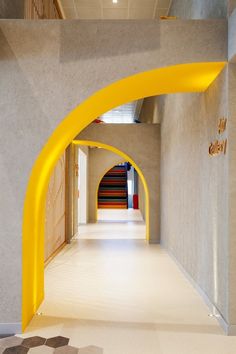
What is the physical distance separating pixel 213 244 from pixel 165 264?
8.92 feet

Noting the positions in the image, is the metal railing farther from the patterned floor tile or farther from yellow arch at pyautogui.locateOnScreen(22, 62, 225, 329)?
the patterned floor tile

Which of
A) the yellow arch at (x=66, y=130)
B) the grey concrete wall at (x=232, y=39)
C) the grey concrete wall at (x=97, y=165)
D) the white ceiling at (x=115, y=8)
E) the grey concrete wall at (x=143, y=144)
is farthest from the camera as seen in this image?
the grey concrete wall at (x=97, y=165)

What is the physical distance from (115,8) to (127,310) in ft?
19.5

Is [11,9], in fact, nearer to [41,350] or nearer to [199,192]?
[199,192]

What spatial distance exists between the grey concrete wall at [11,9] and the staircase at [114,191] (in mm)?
18059

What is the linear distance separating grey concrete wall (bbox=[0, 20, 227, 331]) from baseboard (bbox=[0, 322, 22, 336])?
1220mm

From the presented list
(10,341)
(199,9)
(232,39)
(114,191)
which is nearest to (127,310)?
(10,341)

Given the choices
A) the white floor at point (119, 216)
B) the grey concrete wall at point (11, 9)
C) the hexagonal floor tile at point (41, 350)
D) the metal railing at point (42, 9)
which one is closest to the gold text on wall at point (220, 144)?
the hexagonal floor tile at point (41, 350)

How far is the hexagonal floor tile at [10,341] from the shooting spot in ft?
11.5

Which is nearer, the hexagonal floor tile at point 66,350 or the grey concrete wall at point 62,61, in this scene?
the hexagonal floor tile at point 66,350

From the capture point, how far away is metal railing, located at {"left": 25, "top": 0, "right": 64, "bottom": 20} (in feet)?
18.5

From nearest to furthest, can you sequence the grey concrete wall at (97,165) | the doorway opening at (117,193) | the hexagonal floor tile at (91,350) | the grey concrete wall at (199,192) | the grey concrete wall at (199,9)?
the hexagonal floor tile at (91,350) < the grey concrete wall at (199,192) < the grey concrete wall at (199,9) < the grey concrete wall at (97,165) < the doorway opening at (117,193)

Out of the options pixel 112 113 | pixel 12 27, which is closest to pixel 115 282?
pixel 12 27

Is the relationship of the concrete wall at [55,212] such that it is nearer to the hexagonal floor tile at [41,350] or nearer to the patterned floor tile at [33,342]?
the patterned floor tile at [33,342]
